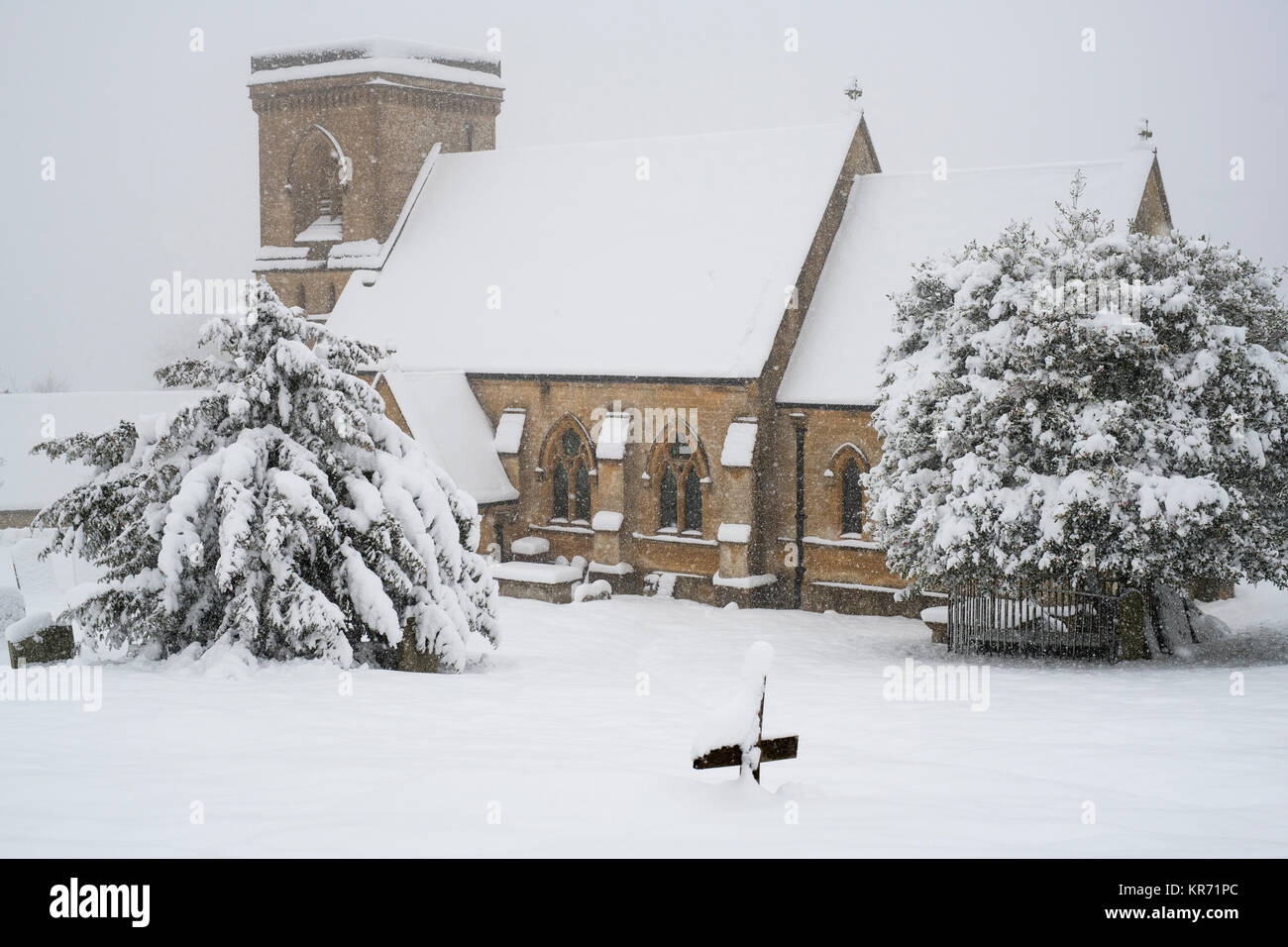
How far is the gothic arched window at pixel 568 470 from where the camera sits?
31.3 meters

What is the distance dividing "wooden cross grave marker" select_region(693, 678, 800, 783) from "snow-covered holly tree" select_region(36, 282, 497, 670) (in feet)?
25.3

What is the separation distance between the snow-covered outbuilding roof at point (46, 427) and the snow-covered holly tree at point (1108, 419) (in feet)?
97.3

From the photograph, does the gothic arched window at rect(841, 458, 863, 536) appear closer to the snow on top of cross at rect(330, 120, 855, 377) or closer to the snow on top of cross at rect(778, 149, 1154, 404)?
the snow on top of cross at rect(778, 149, 1154, 404)

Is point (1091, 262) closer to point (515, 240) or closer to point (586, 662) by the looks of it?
point (586, 662)

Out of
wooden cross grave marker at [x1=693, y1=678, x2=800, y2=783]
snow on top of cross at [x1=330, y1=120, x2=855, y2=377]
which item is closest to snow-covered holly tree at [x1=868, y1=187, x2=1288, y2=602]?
snow on top of cross at [x1=330, y1=120, x2=855, y2=377]

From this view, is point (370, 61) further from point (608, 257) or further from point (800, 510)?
point (800, 510)

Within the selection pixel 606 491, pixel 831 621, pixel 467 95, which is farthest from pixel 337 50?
pixel 831 621

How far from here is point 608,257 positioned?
3231cm

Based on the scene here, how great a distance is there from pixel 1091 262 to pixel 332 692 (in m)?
13.2

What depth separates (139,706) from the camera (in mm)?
11945

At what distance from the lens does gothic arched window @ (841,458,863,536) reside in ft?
91.6

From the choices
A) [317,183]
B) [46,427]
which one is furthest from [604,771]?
[46,427]

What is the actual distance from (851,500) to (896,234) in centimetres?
654

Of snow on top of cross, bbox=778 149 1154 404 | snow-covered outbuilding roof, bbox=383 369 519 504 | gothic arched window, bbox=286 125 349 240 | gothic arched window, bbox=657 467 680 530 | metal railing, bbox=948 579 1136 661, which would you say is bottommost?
metal railing, bbox=948 579 1136 661
